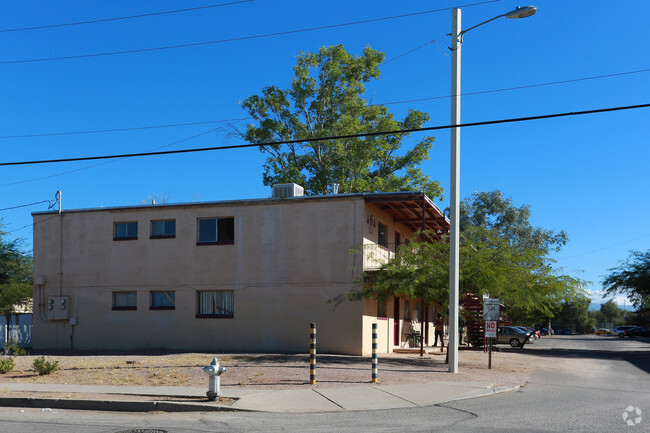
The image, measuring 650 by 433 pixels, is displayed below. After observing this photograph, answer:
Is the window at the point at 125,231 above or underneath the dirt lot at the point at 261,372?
above

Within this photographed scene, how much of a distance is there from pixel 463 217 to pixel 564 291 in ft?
135

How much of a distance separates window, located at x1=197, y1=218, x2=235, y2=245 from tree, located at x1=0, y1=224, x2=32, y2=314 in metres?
17.3

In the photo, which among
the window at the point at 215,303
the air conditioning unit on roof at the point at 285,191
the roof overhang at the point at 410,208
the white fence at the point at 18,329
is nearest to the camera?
the roof overhang at the point at 410,208

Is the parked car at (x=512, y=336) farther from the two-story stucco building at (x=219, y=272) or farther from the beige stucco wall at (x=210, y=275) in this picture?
the beige stucco wall at (x=210, y=275)

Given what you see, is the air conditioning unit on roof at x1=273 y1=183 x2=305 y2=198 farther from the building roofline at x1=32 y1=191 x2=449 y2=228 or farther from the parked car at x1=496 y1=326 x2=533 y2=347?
the parked car at x1=496 y1=326 x2=533 y2=347

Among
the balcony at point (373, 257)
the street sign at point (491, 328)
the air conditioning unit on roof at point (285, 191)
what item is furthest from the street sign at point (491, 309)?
the air conditioning unit on roof at point (285, 191)

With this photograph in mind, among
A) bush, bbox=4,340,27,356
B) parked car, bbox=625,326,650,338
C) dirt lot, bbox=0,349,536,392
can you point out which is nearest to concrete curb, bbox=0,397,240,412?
dirt lot, bbox=0,349,536,392

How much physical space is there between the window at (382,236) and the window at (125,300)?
35.4 ft

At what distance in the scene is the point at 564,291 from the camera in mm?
22469

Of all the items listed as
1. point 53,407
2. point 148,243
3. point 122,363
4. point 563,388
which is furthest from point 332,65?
point 53,407

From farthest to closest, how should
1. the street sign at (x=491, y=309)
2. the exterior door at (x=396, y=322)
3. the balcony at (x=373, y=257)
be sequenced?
the exterior door at (x=396, y=322)
the balcony at (x=373, y=257)
the street sign at (x=491, y=309)

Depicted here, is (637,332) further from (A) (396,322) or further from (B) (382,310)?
(B) (382,310)

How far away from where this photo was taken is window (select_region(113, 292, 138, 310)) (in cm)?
2917

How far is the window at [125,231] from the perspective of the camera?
2941 centimetres
